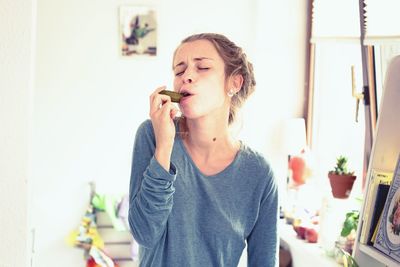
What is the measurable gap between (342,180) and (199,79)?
46.2 inches

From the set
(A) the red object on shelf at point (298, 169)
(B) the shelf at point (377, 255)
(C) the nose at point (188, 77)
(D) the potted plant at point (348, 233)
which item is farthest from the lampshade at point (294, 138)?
(C) the nose at point (188, 77)

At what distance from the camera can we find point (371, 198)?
47.5 inches

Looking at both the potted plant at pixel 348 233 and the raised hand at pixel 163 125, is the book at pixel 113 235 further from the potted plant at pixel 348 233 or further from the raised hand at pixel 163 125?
the raised hand at pixel 163 125

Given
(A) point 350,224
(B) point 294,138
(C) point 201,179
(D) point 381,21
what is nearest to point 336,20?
(D) point 381,21

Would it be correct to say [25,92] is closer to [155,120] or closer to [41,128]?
[155,120]

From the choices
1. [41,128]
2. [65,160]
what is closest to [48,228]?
[65,160]

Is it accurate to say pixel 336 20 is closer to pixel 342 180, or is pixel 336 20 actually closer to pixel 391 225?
pixel 342 180

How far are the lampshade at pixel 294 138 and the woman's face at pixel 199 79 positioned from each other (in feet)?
5.28

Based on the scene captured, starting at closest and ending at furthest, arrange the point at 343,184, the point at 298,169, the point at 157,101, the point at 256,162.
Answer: the point at 157,101, the point at 256,162, the point at 343,184, the point at 298,169

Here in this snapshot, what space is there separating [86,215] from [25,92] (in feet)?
6.52

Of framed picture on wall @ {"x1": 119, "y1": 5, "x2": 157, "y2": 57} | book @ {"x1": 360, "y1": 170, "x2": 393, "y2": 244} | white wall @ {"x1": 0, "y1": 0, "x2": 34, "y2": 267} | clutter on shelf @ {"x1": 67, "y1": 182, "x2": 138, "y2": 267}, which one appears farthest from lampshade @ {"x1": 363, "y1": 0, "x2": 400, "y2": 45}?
clutter on shelf @ {"x1": 67, "y1": 182, "x2": 138, "y2": 267}

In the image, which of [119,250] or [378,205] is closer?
[378,205]

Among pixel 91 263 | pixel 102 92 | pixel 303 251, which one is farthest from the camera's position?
pixel 102 92

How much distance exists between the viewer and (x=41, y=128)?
2764mm
